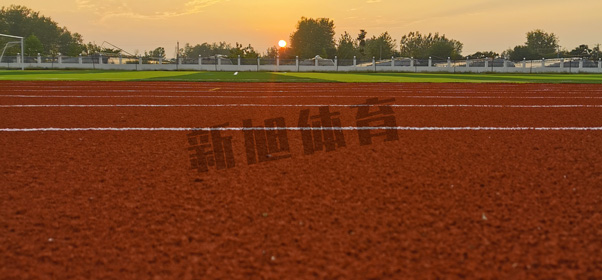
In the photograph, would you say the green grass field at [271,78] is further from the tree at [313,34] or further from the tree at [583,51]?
the tree at [313,34]

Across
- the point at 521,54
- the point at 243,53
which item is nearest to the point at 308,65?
the point at 243,53

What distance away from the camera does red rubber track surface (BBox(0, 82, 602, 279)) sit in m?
2.22

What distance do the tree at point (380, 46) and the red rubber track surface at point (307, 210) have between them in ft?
342

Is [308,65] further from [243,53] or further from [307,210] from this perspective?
[307,210]

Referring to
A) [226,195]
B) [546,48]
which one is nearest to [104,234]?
[226,195]

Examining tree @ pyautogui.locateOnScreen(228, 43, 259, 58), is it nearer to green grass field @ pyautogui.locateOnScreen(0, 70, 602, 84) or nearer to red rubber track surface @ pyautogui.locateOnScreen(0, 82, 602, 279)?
green grass field @ pyautogui.locateOnScreen(0, 70, 602, 84)

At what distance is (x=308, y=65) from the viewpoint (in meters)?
53.1

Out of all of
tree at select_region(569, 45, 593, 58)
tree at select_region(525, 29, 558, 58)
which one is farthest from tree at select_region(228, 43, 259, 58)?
tree at select_region(525, 29, 558, 58)

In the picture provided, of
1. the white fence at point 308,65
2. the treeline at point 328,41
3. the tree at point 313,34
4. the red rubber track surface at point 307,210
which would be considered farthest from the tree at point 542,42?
the red rubber track surface at point 307,210

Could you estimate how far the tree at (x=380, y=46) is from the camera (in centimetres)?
10906

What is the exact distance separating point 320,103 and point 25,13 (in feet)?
480

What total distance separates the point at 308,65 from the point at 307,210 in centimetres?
5084

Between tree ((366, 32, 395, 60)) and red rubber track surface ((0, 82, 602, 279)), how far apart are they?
4108 inches

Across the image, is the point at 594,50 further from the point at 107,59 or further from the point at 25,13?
the point at 25,13
